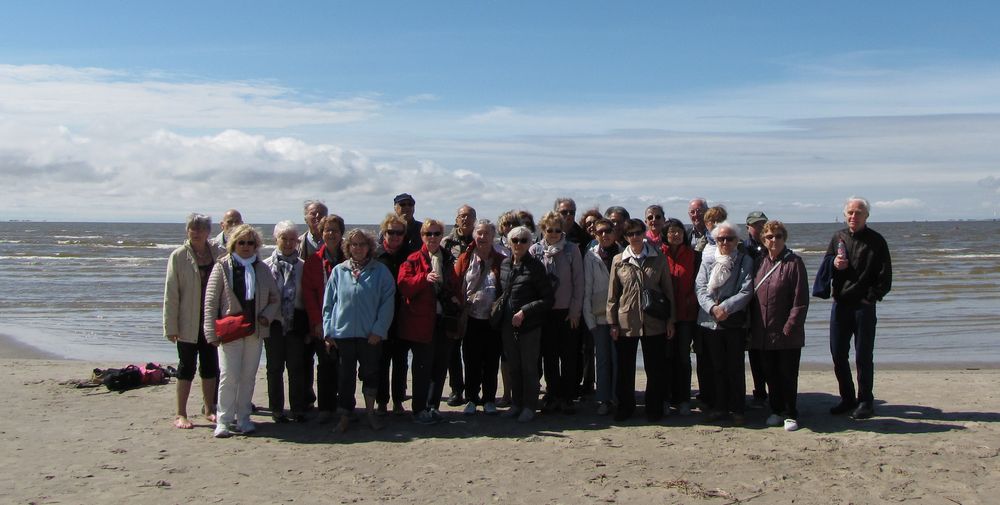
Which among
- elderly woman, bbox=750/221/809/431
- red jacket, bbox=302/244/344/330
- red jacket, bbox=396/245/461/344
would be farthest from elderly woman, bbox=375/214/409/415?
elderly woman, bbox=750/221/809/431

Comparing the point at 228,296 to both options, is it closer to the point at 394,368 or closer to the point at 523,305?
the point at 394,368

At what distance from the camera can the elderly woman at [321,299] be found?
6617mm

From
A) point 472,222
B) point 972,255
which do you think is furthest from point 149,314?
point 972,255

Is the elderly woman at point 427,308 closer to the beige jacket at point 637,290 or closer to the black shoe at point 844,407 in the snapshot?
the beige jacket at point 637,290

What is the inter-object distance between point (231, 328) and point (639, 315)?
329 cm

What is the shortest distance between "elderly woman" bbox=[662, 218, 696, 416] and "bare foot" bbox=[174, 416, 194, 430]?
4160mm

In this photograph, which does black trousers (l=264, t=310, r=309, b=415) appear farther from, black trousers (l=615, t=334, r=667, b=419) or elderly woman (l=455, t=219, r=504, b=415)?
black trousers (l=615, t=334, r=667, b=419)

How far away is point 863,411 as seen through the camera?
6.86m

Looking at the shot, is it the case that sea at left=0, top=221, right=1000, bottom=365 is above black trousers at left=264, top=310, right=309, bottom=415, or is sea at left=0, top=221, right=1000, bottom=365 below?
below

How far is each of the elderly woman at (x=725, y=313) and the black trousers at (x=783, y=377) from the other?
223mm

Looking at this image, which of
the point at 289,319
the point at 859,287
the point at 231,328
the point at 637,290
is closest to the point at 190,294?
the point at 231,328

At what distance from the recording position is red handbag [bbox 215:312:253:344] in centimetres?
630

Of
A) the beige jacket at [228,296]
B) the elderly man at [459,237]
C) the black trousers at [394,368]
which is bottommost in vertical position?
the black trousers at [394,368]

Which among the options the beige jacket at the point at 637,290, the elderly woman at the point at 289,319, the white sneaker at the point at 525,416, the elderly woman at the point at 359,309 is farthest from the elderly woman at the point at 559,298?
the elderly woman at the point at 289,319
